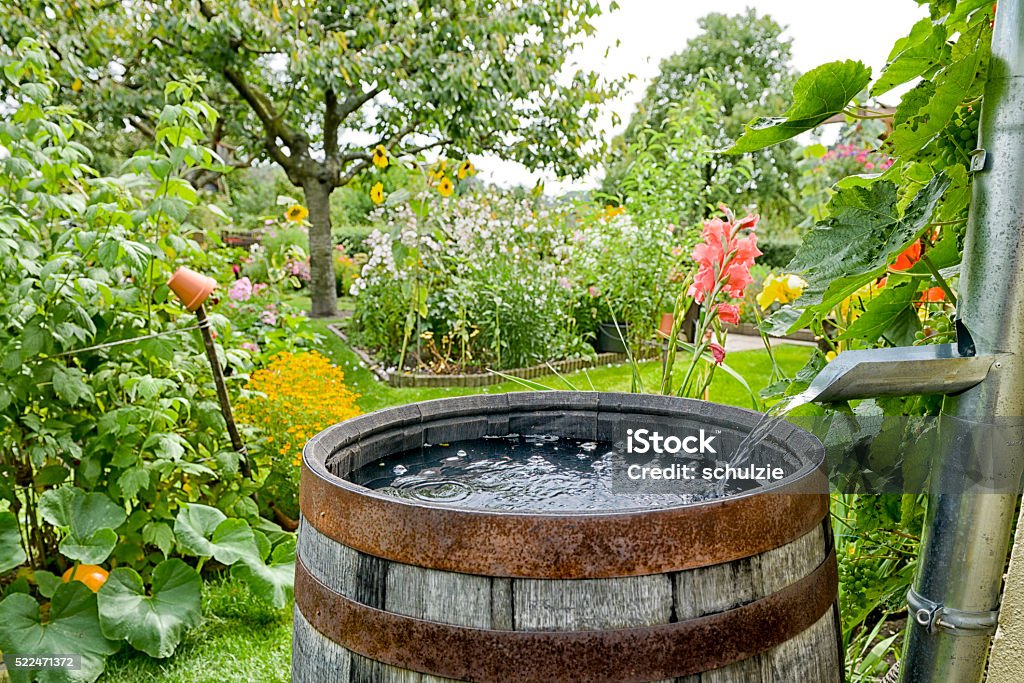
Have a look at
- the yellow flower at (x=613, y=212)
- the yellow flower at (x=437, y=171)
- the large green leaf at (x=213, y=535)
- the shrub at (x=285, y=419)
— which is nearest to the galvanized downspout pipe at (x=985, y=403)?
the large green leaf at (x=213, y=535)

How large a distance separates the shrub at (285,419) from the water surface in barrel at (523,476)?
1.47 meters

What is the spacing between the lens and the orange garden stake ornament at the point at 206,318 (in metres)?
2.24

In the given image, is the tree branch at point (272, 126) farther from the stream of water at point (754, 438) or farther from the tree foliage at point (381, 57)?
the stream of water at point (754, 438)

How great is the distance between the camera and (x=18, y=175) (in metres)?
2.00

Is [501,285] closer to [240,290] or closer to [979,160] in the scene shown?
[240,290]

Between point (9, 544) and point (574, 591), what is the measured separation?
1.87 metres

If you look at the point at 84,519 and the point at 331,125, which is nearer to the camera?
the point at 84,519

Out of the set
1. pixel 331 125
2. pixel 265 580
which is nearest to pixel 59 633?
pixel 265 580

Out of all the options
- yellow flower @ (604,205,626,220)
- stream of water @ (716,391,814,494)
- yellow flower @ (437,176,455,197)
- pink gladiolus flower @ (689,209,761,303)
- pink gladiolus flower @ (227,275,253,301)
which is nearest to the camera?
stream of water @ (716,391,814,494)

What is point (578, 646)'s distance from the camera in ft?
2.83

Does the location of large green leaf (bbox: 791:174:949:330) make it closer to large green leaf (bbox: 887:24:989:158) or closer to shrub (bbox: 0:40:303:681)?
large green leaf (bbox: 887:24:989:158)

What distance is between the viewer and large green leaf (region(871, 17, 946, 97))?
34.2 inches

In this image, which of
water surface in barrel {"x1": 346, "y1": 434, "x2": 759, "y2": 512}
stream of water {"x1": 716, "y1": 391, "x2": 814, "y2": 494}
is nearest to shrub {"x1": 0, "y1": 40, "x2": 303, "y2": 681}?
water surface in barrel {"x1": 346, "y1": 434, "x2": 759, "y2": 512}

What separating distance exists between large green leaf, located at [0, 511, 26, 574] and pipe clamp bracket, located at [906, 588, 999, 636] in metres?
2.11
